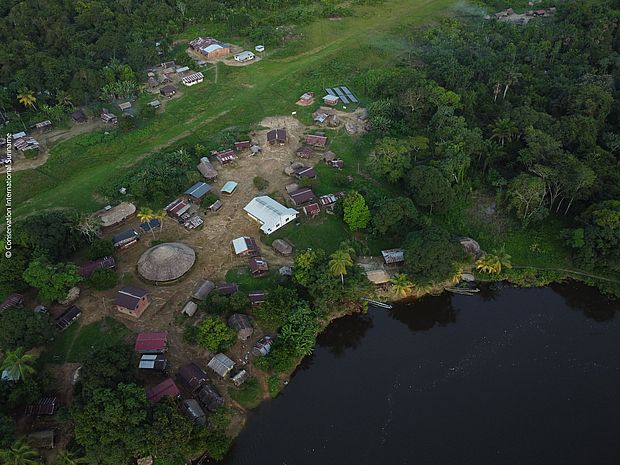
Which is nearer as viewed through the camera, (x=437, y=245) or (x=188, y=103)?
(x=437, y=245)

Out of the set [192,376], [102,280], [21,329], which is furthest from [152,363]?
[21,329]

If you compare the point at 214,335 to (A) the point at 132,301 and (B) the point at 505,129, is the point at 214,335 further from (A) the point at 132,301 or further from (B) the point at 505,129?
(B) the point at 505,129

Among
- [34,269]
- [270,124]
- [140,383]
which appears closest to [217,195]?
[270,124]

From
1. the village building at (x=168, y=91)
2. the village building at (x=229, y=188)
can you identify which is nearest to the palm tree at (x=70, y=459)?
the village building at (x=229, y=188)

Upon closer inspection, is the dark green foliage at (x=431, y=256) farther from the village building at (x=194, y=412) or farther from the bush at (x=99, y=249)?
the bush at (x=99, y=249)

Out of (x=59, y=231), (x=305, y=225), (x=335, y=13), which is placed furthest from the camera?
(x=335, y=13)

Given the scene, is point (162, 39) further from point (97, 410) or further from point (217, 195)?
point (97, 410)
